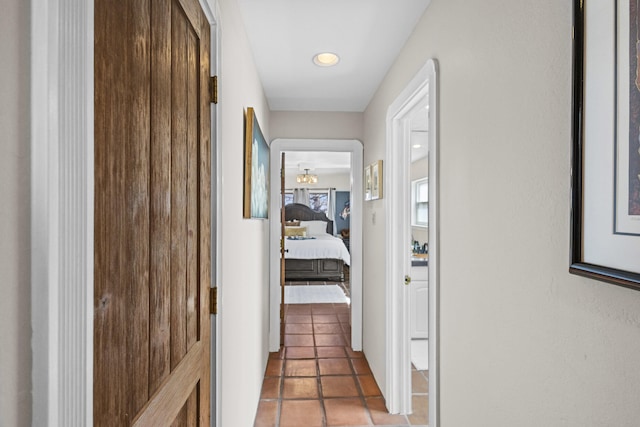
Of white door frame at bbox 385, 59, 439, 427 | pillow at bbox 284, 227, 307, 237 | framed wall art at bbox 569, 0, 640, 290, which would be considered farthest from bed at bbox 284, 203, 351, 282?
framed wall art at bbox 569, 0, 640, 290

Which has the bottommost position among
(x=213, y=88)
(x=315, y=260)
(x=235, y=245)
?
(x=315, y=260)

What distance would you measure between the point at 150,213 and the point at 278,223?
291cm

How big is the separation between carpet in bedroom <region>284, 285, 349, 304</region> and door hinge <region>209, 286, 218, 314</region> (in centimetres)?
435

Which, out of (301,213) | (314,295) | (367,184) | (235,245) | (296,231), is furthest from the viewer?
(301,213)

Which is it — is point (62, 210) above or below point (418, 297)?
above

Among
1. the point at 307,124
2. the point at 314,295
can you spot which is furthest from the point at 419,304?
Result: the point at 314,295

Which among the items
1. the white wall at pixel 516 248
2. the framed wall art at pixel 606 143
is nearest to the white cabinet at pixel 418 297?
the white wall at pixel 516 248

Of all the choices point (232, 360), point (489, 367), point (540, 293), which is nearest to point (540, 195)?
point (540, 293)

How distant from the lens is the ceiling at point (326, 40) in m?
1.87

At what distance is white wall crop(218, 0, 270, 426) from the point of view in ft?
5.11

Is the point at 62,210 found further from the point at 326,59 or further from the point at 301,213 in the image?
the point at 301,213

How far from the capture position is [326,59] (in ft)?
8.19

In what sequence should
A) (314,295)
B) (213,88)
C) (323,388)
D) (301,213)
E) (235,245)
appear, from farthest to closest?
(301,213), (314,295), (323,388), (235,245), (213,88)

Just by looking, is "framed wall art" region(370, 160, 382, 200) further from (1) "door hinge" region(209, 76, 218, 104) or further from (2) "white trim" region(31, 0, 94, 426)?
(2) "white trim" region(31, 0, 94, 426)
